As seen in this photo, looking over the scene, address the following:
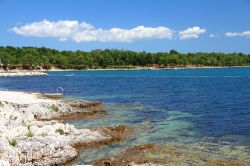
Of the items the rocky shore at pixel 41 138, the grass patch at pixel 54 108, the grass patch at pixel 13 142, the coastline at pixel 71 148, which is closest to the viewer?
the rocky shore at pixel 41 138

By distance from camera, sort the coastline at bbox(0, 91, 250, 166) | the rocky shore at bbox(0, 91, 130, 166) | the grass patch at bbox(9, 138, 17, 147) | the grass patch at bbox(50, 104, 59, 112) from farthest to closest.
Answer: the grass patch at bbox(50, 104, 59, 112) → the grass patch at bbox(9, 138, 17, 147) → the coastline at bbox(0, 91, 250, 166) → the rocky shore at bbox(0, 91, 130, 166)

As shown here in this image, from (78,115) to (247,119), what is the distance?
21.3 meters

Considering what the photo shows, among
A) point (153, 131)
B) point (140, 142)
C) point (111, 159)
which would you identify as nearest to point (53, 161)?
point (111, 159)

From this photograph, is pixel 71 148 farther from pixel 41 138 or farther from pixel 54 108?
pixel 54 108

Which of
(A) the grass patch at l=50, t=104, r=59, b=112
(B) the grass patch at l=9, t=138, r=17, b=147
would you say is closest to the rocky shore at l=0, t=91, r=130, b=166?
(B) the grass patch at l=9, t=138, r=17, b=147

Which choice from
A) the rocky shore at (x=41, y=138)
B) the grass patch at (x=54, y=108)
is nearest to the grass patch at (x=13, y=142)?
the rocky shore at (x=41, y=138)

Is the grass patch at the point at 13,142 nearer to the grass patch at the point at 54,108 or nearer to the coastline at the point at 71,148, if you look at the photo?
the coastline at the point at 71,148

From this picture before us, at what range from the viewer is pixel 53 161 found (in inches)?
1124

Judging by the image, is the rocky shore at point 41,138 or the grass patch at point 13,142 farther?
the grass patch at point 13,142

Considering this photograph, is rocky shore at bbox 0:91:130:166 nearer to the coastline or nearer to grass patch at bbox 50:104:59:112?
the coastline

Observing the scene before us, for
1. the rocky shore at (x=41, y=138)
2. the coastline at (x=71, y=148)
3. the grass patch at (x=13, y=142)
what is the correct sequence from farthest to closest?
the grass patch at (x=13, y=142) < the coastline at (x=71, y=148) < the rocky shore at (x=41, y=138)

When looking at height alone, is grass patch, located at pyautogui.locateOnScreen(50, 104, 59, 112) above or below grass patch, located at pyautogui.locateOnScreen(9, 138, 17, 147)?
below

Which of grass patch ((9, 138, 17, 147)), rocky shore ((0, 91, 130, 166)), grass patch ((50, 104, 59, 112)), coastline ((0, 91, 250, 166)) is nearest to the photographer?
rocky shore ((0, 91, 130, 166))

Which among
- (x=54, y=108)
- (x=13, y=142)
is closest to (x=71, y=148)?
(x=13, y=142)
